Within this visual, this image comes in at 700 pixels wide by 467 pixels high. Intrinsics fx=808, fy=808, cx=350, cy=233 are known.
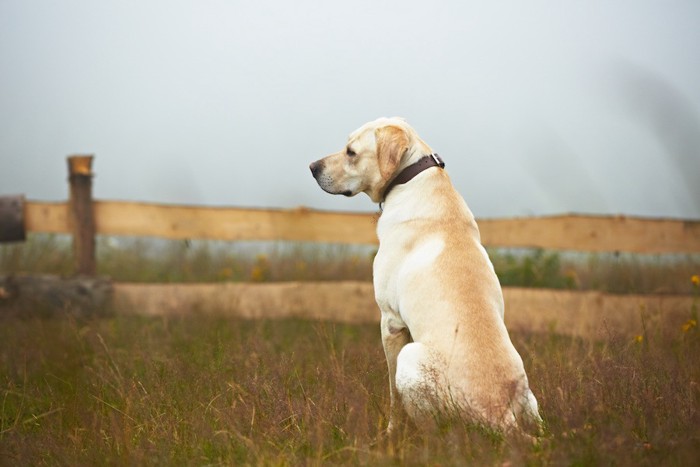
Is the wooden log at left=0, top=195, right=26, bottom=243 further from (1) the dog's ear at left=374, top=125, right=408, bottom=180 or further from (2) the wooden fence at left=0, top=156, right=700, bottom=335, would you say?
(1) the dog's ear at left=374, top=125, right=408, bottom=180

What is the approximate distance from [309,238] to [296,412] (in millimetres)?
5023

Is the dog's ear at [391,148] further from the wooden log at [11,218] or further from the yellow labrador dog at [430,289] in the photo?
the wooden log at [11,218]

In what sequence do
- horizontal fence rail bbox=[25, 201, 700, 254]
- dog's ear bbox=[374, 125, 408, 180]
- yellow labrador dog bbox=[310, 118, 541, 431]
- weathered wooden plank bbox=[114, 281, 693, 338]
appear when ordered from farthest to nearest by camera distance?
horizontal fence rail bbox=[25, 201, 700, 254], weathered wooden plank bbox=[114, 281, 693, 338], dog's ear bbox=[374, 125, 408, 180], yellow labrador dog bbox=[310, 118, 541, 431]

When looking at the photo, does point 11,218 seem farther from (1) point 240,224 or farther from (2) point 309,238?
(2) point 309,238

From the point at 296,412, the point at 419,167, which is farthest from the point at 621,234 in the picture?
the point at 296,412

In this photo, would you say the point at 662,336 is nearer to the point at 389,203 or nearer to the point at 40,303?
the point at 389,203

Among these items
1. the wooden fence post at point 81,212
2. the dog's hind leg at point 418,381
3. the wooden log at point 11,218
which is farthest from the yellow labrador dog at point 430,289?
the wooden log at point 11,218

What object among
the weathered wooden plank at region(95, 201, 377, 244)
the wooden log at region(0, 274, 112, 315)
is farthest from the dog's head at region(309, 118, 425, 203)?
the wooden log at region(0, 274, 112, 315)

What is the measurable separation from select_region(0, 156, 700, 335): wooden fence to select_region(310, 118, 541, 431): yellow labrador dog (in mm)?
3829

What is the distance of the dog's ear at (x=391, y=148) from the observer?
4.16 meters

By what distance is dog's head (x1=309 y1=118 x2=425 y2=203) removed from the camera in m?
4.18

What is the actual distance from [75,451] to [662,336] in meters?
4.15

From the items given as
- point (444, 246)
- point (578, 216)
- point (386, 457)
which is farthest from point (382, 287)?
point (578, 216)

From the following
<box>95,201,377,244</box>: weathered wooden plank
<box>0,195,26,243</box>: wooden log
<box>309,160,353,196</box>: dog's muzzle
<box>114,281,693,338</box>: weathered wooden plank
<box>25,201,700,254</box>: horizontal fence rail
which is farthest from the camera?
<box>95,201,377,244</box>: weathered wooden plank
